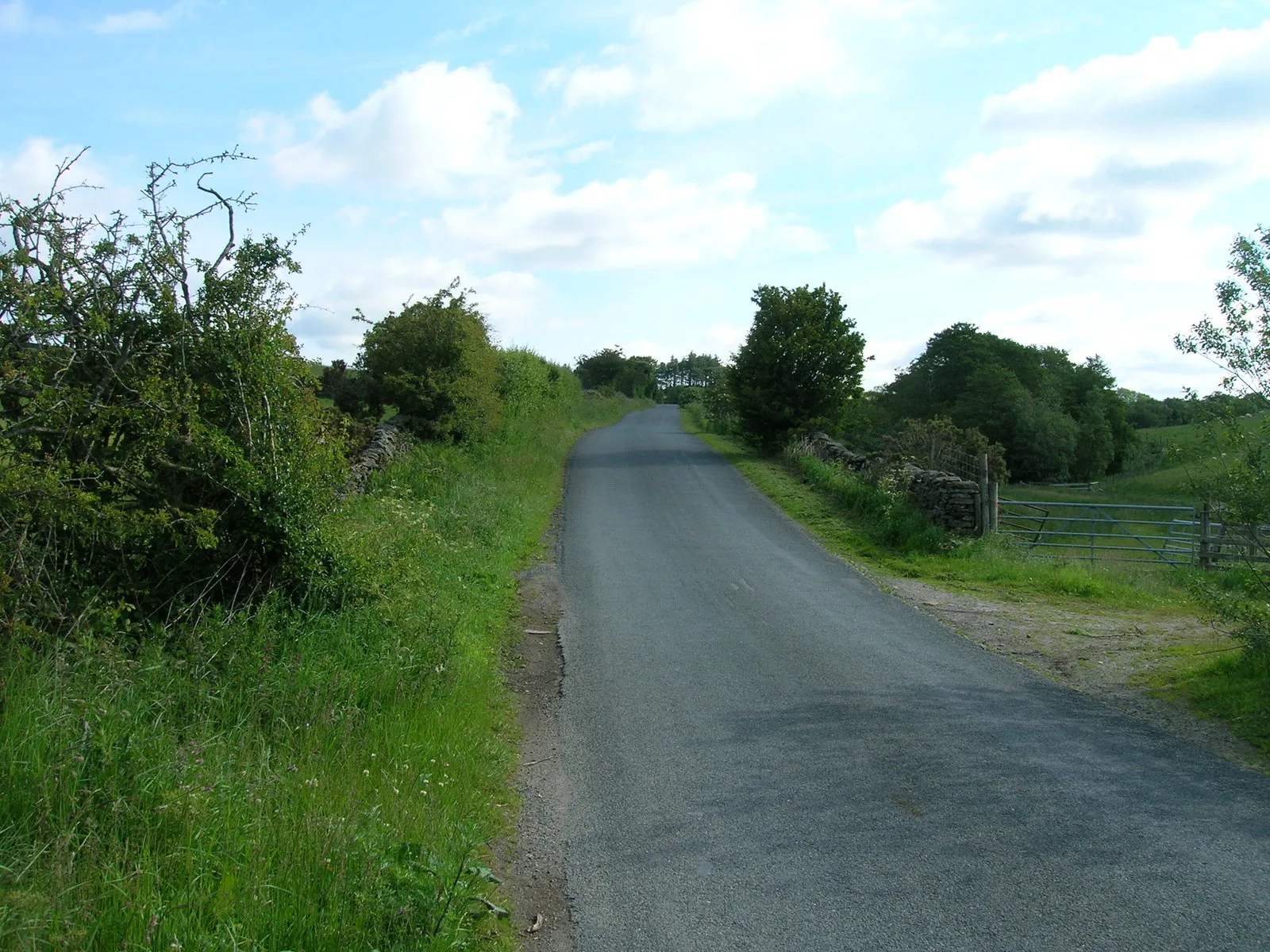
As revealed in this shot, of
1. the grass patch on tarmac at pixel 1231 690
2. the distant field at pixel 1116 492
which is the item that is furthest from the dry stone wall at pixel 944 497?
the distant field at pixel 1116 492

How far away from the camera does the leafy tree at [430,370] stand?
22719 mm

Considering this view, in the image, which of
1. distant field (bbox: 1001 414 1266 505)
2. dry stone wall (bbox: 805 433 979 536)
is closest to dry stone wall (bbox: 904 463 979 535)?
dry stone wall (bbox: 805 433 979 536)

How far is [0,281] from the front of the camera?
5.98 metres

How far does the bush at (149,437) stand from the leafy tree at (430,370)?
14021mm

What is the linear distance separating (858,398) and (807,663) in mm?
22987

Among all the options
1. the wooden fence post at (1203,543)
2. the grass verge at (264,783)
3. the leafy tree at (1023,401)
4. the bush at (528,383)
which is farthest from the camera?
the leafy tree at (1023,401)

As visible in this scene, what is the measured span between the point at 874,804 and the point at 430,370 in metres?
18.6

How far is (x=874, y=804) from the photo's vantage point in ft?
18.8

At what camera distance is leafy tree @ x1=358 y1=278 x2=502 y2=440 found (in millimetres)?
22719

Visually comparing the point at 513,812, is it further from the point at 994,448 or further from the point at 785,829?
the point at 994,448

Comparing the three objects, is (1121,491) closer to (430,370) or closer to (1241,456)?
(430,370)

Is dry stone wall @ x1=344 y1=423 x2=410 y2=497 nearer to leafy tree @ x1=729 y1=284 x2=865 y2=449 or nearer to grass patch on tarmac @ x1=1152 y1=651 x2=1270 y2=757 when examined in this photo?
grass patch on tarmac @ x1=1152 y1=651 x2=1270 y2=757

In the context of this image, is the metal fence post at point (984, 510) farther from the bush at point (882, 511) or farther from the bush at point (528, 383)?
the bush at point (528, 383)

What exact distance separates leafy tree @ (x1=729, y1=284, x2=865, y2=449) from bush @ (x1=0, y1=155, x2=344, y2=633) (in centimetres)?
A: 2254
